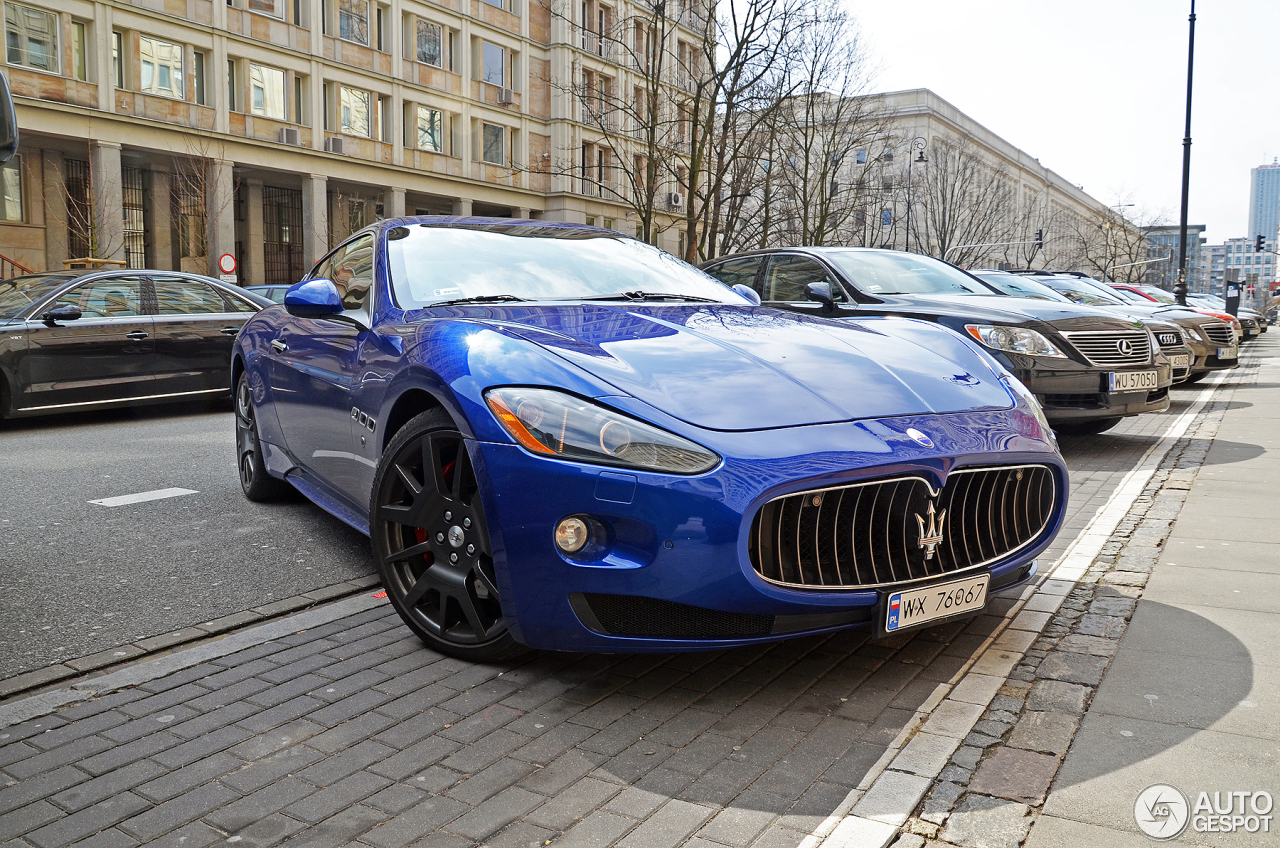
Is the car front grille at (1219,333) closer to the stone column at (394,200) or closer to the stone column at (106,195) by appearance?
the stone column at (106,195)

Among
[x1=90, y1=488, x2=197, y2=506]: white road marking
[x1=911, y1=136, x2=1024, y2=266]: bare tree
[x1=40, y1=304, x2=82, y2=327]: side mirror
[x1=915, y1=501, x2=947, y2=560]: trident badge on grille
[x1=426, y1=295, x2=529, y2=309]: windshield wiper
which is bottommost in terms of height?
[x1=90, y1=488, x2=197, y2=506]: white road marking

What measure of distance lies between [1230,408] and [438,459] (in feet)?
36.0

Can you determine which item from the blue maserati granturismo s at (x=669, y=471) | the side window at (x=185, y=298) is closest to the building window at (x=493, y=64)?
the side window at (x=185, y=298)

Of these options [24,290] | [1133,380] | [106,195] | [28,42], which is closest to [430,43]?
[28,42]

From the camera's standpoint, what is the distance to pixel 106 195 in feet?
102

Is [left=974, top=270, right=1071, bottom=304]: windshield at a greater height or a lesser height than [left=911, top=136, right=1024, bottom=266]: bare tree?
lesser

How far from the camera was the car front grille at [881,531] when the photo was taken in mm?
2883

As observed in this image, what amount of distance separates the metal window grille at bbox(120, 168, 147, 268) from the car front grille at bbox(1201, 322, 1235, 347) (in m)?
32.4

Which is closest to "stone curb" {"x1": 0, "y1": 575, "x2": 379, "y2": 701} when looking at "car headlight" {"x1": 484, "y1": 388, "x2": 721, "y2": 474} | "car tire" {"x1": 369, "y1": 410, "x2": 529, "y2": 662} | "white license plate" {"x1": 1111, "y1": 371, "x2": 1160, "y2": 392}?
"car tire" {"x1": 369, "y1": 410, "x2": 529, "y2": 662}

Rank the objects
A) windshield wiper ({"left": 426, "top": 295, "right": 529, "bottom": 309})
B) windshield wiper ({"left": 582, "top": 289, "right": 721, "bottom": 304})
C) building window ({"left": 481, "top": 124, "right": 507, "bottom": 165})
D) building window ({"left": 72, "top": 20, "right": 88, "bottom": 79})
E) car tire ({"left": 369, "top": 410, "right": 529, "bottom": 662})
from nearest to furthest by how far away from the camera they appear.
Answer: car tire ({"left": 369, "top": 410, "right": 529, "bottom": 662})
windshield wiper ({"left": 426, "top": 295, "right": 529, "bottom": 309})
windshield wiper ({"left": 582, "top": 289, "right": 721, "bottom": 304})
building window ({"left": 72, "top": 20, "right": 88, "bottom": 79})
building window ({"left": 481, "top": 124, "right": 507, "bottom": 165})

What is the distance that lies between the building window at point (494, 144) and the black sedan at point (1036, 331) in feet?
130

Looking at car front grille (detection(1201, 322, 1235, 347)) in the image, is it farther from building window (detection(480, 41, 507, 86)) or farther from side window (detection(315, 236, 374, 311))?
building window (detection(480, 41, 507, 86))

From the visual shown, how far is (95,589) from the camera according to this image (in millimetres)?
4262

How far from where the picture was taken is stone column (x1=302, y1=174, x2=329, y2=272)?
3828cm
